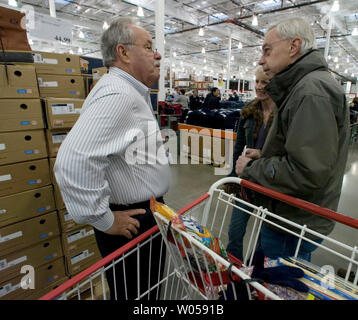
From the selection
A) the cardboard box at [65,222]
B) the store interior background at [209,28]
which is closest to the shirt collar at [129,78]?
the store interior background at [209,28]

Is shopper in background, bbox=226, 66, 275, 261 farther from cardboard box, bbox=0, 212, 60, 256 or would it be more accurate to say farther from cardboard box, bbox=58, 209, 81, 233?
cardboard box, bbox=0, 212, 60, 256

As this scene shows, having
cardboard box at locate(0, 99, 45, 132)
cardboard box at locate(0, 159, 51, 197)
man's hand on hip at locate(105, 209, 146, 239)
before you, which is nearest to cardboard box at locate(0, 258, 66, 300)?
cardboard box at locate(0, 159, 51, 197)

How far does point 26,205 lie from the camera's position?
167 cm

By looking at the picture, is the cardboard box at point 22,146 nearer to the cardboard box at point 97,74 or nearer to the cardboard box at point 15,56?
the cardboard box at point 15,56

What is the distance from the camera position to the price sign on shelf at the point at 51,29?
2.95 metres

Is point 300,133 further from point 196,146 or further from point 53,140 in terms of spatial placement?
point 196,146

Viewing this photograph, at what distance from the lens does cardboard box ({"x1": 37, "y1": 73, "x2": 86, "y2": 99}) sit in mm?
1891

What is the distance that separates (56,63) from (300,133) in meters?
2.02

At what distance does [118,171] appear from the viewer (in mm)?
987

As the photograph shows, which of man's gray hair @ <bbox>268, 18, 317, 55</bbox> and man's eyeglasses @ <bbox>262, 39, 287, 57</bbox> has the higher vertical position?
man's gray hair @ <bbox>268, 18, 317, 55</bbox>

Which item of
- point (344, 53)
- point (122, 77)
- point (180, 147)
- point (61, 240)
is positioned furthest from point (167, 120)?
point (344, 53)

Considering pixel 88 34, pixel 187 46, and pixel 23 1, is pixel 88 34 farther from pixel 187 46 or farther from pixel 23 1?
pixel 187 46

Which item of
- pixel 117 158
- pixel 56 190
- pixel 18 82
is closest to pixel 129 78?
pixel 117 158

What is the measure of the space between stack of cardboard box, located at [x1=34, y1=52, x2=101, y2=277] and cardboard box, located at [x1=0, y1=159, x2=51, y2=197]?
6cm
